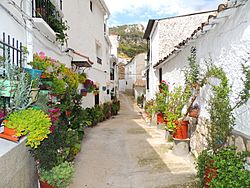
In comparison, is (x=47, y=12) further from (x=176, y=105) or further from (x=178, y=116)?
(x=176, y=105)

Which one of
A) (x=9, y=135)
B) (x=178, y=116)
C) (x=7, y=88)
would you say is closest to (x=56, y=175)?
(x=9, y=135)

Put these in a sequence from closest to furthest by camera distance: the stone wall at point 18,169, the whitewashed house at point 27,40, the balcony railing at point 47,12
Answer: the stone wall at point 18,169 < the whitewashed house at point 27,40 < the balcony railing at point 47,12

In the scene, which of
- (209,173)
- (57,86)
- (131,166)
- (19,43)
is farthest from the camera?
(131,166)

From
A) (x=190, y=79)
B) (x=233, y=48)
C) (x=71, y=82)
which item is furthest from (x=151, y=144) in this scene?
(x=233, y=48)

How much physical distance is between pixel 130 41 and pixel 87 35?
57490mm

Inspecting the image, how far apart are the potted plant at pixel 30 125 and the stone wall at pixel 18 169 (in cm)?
23

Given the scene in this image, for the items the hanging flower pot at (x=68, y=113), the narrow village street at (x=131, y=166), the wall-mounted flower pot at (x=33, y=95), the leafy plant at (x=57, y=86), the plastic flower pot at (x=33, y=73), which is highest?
the plastic flower pot at (x=33, y=73)

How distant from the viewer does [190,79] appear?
23.6 feet

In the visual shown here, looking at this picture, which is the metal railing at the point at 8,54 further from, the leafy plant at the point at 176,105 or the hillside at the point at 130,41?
the hillside at the point at 130,41

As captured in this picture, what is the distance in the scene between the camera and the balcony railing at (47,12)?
19.7ft

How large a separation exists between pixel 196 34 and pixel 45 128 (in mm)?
4755

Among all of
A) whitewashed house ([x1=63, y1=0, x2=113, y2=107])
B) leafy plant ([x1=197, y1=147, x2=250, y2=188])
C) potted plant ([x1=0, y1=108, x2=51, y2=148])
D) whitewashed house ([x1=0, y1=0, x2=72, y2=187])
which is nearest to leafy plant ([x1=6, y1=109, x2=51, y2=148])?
potted plant ([x1=0, y1=108, x2=51, y2=148])

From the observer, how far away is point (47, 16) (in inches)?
268

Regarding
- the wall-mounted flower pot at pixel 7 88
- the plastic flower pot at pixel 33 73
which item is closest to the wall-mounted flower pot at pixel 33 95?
the plastic flower pot at pixel 33 73
